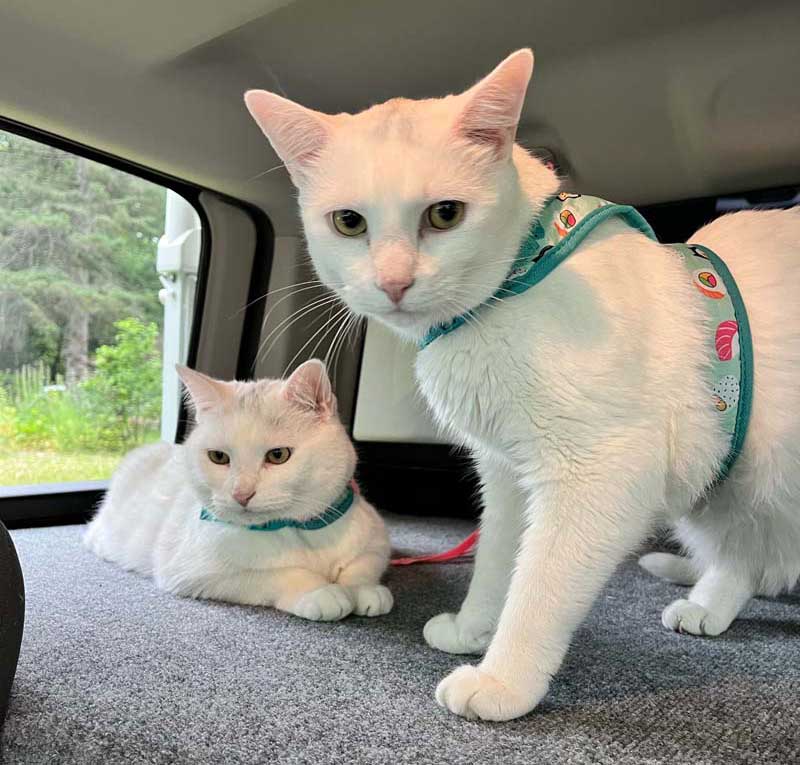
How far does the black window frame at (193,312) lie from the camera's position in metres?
1.78

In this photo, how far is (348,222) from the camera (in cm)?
86

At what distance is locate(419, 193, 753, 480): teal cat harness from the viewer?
2.87 feet

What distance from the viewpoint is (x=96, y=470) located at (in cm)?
211

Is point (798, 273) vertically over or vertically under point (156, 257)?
over

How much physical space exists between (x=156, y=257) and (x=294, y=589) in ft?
4.29

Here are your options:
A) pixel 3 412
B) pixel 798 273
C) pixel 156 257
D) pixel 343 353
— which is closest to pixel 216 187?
pixel 156 257

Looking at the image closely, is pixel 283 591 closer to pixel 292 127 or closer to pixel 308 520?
pixel 308 520

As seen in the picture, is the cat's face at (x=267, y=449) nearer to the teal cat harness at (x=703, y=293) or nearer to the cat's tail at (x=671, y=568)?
the teal cat harness at (x=703, y=293)

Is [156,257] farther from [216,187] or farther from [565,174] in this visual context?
[565,174]

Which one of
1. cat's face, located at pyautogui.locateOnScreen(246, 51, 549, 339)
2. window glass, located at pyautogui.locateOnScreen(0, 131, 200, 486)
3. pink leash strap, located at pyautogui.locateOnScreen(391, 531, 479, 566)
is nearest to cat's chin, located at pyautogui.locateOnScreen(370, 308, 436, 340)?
cat's face, located at pyautogui.locateOnScreen(246, 51, 549, 339)

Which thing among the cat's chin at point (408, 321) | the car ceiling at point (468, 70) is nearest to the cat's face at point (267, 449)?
the cat's chin at point (408, 321)

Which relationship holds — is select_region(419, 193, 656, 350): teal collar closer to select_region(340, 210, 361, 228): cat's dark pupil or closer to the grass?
select_region(340, 210, 361, 228): cat's dark pupil

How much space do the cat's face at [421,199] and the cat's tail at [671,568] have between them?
814 millimetres

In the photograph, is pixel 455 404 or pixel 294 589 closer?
pixel 455 404
